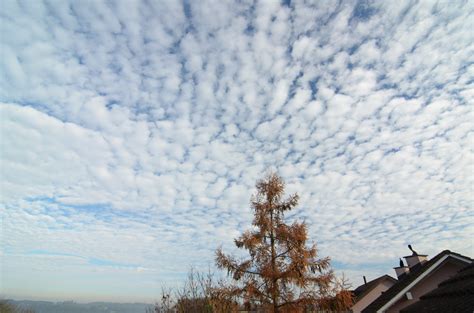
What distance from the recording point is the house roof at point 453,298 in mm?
5156

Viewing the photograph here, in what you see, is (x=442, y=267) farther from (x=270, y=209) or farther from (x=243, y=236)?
(x=243, y=236)

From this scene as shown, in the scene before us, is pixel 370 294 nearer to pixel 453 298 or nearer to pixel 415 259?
pixel 415 259

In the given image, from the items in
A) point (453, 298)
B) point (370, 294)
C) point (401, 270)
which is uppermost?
point (401, 270)

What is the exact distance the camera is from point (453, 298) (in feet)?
19.2

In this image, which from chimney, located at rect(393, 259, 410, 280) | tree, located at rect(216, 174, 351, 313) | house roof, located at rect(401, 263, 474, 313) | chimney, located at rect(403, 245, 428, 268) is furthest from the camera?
chimney, located at rect(393, 259, 410, 280)

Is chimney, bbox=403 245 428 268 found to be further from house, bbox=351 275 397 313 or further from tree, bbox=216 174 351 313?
tree, bbox=216 174 351 313

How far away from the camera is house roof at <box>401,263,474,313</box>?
516cm

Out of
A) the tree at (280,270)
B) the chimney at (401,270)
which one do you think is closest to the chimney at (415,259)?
the chimney at (401,270)

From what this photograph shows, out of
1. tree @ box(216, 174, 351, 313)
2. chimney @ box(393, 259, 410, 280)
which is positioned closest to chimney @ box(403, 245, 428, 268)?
chimney @ box(393, 259, 410, 280)

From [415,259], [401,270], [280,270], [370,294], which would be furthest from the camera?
[370,294]

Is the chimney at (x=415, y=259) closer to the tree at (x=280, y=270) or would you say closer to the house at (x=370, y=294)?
the house at (x=370, y=294)

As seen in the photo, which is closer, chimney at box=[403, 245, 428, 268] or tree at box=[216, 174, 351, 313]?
tree at box=[216, 174, 351, 313]

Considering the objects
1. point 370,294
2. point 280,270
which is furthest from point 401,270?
point 280,270

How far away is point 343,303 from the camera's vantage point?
11508 mm
